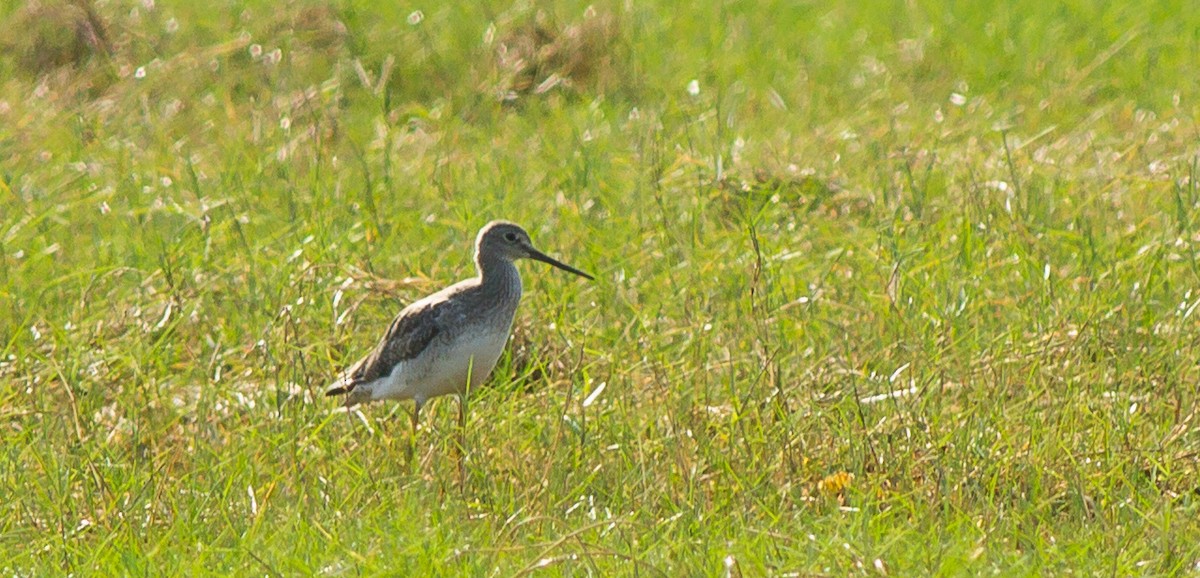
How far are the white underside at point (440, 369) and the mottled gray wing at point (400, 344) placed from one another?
0.03 metres

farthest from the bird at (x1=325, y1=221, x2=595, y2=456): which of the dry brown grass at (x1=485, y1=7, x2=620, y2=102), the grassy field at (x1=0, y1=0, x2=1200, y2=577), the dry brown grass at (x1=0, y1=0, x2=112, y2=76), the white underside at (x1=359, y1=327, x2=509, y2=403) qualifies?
the dry brown grass at (x1=0, y1=0, x2=112, y2=76)

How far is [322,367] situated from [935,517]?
2339mm

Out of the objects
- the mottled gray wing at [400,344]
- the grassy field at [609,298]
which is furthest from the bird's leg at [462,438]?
the mottled gray wing at [400,344]

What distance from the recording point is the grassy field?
530cm

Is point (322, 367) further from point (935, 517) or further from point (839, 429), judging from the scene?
point (935, 517)

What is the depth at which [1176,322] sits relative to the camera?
6344 mm

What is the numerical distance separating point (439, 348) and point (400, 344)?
0.47ft

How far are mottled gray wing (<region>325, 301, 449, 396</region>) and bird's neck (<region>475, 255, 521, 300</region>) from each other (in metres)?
0.18

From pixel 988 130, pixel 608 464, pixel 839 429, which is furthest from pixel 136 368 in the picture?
pixel 988 130

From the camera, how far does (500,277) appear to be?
6762 millimetres

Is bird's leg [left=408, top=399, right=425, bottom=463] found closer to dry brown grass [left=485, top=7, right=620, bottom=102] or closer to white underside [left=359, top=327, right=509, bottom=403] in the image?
white underside [left=359, top=327, right=509, bottom=403]

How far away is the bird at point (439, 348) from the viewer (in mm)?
6438

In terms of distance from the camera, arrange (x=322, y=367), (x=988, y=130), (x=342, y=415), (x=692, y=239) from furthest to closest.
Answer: (x=988, y=130)
(x=692, y=239)
(x=322, y=367)
(x=342, y=415)

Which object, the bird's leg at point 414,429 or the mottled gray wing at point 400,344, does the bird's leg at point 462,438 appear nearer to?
the bird's leg at point 414,429
